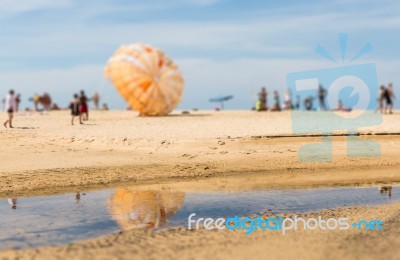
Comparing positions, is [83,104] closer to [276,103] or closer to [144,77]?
[144,77]

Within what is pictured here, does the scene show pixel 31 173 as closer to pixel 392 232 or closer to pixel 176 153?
pixel 176 153

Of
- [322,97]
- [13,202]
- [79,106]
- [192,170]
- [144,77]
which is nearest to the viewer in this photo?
[13,202]

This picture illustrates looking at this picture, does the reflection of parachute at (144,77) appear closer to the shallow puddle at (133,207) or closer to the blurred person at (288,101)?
the blurred person at (288,101)

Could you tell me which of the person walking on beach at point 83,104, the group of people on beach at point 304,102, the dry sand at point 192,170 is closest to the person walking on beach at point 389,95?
the group of people on beach at point 304,102

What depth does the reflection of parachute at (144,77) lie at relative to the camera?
28.1 metres

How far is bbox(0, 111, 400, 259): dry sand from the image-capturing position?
6285mm

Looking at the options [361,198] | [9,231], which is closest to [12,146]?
[9,231]

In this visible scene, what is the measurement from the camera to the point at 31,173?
1182cm

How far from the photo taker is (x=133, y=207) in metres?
8.80

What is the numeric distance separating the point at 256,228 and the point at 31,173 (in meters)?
6.25

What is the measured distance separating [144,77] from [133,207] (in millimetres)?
19645

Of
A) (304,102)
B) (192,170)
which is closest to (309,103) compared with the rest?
(304,102)

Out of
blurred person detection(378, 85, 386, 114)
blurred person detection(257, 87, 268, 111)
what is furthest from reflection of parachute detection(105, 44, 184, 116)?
blurred person detection(378, 85, 386, 114)

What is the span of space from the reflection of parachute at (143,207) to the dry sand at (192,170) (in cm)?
66
